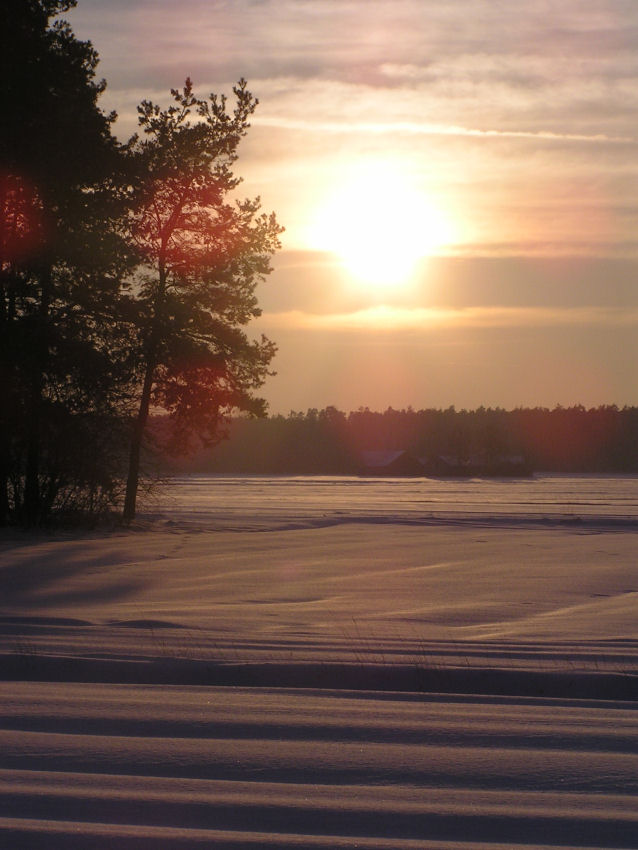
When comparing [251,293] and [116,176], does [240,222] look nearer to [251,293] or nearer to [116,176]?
[251,293]

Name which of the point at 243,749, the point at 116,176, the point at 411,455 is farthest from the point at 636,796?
the point at 411,455

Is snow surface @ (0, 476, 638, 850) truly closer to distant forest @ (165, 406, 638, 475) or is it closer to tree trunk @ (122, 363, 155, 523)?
tree trunk @ (122, 363, 155, 523)

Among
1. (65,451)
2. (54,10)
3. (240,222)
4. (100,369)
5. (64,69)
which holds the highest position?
(54,10)

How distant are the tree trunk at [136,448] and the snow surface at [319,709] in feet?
36.6

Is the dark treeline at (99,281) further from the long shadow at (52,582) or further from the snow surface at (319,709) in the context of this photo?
the snow surface at (319,709)

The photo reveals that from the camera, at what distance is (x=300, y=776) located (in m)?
4.59

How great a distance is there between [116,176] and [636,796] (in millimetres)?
20645

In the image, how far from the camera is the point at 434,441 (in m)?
104

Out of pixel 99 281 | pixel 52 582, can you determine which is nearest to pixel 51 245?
pixel 99 281

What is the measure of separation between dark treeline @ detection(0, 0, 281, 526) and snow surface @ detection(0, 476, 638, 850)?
333 inches

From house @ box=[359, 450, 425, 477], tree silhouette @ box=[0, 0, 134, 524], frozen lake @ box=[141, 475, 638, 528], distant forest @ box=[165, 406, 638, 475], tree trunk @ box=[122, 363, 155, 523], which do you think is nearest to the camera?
tree silhouette @ box=[0, 0, 134, 524]

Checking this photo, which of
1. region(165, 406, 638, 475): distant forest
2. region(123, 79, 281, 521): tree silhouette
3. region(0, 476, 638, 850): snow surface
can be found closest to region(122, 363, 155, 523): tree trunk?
region(123, 79, 281, 521): tree silhouette

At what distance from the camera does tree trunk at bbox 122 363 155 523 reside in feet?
82.1

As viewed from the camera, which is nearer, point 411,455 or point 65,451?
point 65,451
